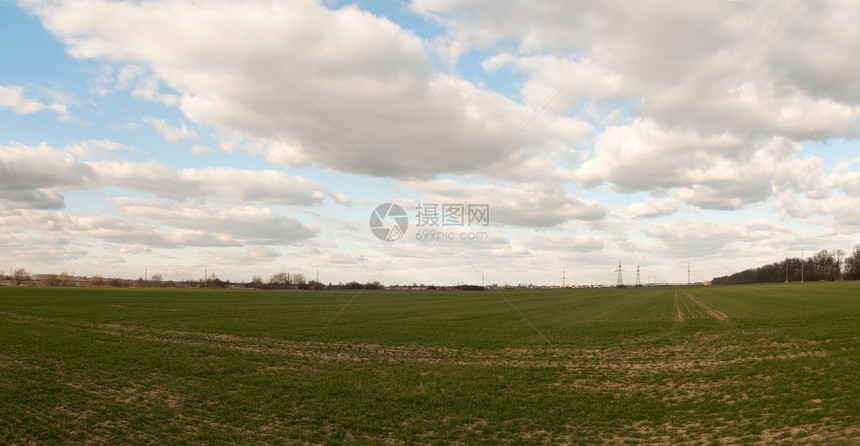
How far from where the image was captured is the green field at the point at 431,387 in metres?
14.1

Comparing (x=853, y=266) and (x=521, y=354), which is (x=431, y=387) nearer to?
(x=521, y=354)

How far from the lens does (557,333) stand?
35562 mm

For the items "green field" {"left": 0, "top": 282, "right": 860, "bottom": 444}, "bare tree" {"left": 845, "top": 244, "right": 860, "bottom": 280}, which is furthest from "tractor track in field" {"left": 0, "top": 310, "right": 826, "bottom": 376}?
"bare tree" {"left": 845, "top": 244, "right": 860, "bottom": 280}

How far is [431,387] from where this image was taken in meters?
19.1

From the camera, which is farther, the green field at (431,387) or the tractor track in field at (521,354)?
the tractor track in field at (521,354)

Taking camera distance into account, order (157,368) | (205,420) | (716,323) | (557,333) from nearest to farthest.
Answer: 1. (205,420)
2. (157,368)
3. (557,333)
4. (716,323)

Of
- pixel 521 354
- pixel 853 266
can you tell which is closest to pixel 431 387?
pixel 521 354

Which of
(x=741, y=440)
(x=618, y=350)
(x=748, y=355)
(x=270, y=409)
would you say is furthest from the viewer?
(x=618, y=350)

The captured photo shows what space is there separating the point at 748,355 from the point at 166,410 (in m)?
26.1

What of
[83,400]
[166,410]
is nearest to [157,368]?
[83,400]

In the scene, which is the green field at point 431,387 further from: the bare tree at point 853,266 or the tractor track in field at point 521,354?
the bare tree at point 853,266

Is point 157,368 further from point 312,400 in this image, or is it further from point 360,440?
point 360,440

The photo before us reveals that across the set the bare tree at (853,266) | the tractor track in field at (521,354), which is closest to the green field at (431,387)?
the tractor track in field at (521,354)

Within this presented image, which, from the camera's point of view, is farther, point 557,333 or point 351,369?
point 557,333
